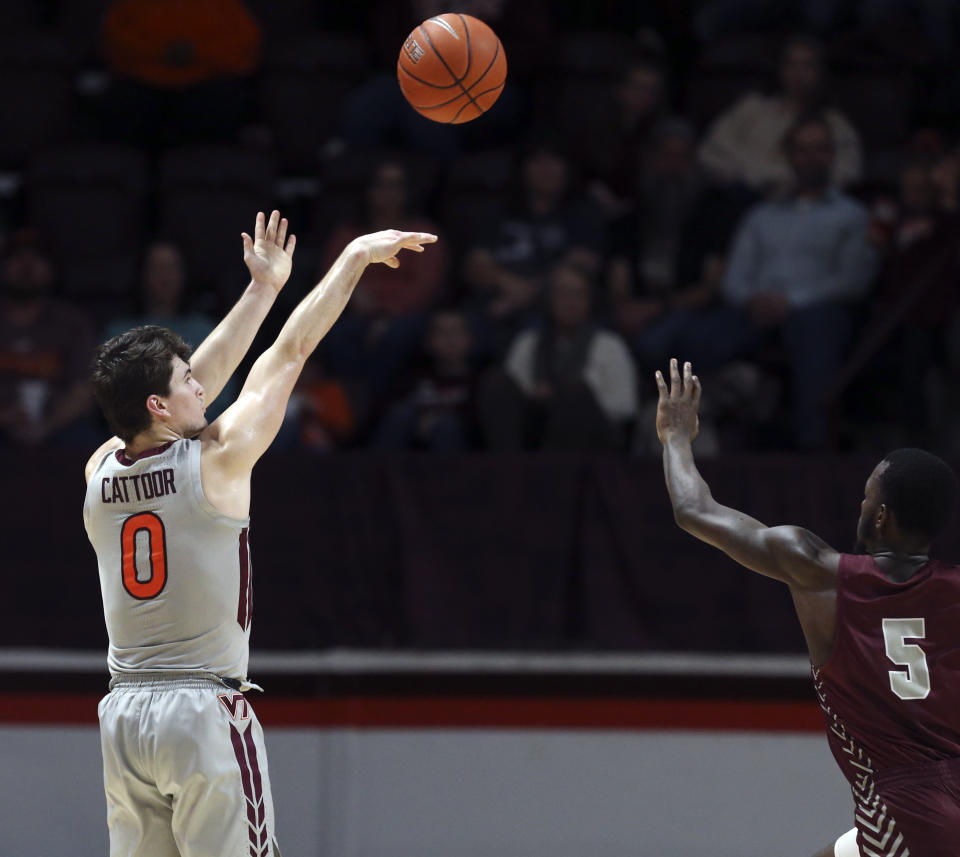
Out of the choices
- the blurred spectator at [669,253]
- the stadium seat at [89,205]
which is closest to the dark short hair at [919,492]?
the blurred spectator at [669,253]

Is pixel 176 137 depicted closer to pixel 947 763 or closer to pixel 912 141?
pixel 912 141

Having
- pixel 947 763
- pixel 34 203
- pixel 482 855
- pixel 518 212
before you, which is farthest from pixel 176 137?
pixel 947 763

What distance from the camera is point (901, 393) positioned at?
328 inches

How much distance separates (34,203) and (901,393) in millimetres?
5596

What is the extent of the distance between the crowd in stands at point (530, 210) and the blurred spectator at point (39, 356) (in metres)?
0.02

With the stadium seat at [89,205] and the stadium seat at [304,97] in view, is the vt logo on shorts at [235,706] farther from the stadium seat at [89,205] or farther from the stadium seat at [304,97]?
the stadium seat at [304,97]

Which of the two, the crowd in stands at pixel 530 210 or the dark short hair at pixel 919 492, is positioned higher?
the crowd in stands at pixel 530 210

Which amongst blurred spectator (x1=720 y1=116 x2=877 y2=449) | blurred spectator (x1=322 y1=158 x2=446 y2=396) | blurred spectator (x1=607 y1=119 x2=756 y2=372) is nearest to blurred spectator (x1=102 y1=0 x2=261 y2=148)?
blurred spectator (x1=322 y1=158 x2=446 y2=396)

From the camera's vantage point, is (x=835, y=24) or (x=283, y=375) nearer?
(x=283, y=375)

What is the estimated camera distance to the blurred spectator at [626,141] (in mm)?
9727

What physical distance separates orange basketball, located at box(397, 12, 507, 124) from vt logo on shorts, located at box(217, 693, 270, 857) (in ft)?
8.42

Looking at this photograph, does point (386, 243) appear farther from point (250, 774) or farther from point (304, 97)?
point (304, 97)

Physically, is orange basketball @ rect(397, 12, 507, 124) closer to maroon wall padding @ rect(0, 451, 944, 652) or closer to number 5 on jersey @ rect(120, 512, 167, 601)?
maroon wall padding @ rect(0, 451, 944, 652)

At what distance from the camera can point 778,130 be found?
9641 mm
